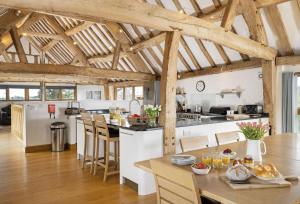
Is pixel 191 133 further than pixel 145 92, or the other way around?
pixel 145 92

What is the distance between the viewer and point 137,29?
8094mm

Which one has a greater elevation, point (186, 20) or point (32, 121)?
point (186, 20)

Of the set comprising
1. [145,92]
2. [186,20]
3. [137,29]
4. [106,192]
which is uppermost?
[137,29]

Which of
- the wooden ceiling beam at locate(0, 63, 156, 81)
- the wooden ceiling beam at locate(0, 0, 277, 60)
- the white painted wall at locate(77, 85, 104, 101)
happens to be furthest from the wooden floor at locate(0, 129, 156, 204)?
the white painted wall at locate(77, 85, 104, 101)

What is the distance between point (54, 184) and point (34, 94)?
11.5 m

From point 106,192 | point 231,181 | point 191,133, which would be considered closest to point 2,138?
point 106,192

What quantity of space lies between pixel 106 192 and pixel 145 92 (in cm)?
723

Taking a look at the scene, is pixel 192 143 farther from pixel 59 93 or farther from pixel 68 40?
pixel 59 93

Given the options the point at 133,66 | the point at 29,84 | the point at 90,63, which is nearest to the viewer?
the point at 133,66

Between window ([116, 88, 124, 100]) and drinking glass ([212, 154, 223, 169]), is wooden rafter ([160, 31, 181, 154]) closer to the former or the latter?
drinking glass ([212, 154, 223, 169])

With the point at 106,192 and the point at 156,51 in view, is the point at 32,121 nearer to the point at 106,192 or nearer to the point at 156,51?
the point at 106,192

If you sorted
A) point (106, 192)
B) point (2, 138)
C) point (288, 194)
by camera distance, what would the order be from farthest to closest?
point (2, 138)
point (106, 192)
point (288, 194)

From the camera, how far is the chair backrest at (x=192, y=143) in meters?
2.93

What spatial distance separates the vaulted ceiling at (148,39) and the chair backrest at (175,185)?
3092 mm
